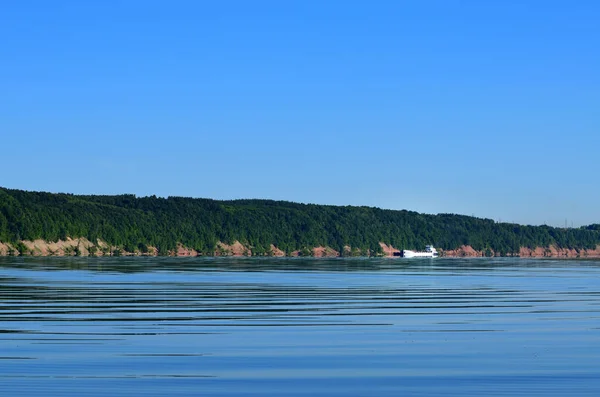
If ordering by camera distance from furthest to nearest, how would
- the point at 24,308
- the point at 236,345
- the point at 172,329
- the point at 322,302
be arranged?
the point at 322,302
the point at 24,308
the point at 172,329
the point at 236,345

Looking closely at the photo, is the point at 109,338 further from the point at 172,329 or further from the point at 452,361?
the point at 452,361

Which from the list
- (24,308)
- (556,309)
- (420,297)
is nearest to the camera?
(24,308)

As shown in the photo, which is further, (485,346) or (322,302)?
(322,302)

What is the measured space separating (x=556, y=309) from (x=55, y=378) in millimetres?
26292

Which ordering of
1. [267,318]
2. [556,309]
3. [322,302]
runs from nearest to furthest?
[267,318], [556,309], [322,302]

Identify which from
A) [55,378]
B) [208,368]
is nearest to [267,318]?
[208,368]

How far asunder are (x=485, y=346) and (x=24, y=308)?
19.0m

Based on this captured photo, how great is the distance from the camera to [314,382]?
75.3 feet

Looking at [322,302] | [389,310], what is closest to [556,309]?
[389,310]

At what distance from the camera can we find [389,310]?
1708 inches

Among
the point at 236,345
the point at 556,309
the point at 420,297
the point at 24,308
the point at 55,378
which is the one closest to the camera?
the point at 55,378

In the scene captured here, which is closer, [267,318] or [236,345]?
[236,345]

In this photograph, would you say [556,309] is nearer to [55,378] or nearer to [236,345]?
[236,345]

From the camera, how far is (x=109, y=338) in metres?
30.5
